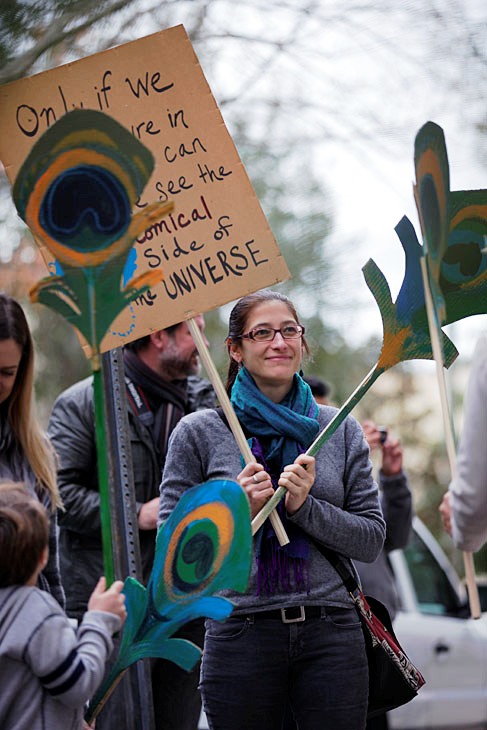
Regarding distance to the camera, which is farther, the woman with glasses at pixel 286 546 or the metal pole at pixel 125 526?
the metal pole at pixel 125 526

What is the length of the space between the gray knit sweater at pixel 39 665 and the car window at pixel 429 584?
4.08 meters

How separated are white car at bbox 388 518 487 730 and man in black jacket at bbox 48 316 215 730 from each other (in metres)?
2.60

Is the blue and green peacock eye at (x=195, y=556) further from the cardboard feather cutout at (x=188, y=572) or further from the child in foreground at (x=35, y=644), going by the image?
the child in foreground at (x=35, y=644)

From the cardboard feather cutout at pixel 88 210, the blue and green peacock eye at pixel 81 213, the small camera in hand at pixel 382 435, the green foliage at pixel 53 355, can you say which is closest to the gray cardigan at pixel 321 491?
the cardboard feather cutout at pixel 88 210

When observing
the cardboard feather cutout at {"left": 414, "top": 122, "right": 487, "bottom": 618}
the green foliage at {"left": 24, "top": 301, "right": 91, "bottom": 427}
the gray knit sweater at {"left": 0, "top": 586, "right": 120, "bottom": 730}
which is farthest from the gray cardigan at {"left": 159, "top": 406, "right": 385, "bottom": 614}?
the green foliage at {"left": 24, "top": 301, "right": 91, "bottom": 427}

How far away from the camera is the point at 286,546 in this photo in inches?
102

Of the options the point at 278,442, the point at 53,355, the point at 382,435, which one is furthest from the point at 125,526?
the point at 53,355

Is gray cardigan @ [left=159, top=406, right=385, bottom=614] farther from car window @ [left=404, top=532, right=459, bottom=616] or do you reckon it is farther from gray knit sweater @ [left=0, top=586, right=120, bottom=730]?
car window @ [left=404, top=532, right=459, bottom=616]

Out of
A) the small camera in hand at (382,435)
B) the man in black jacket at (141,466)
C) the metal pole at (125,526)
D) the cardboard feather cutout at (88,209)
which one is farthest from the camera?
the small camera in hand at (382,435)

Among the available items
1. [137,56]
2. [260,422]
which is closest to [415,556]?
[260,422]

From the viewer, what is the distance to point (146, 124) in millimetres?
2648

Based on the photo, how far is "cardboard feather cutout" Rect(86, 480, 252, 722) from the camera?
2.38m

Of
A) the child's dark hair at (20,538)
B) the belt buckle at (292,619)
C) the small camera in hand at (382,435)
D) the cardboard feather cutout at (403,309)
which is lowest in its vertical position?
the belt buckle at (292,619)

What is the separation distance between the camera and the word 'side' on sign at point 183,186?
2641mm
